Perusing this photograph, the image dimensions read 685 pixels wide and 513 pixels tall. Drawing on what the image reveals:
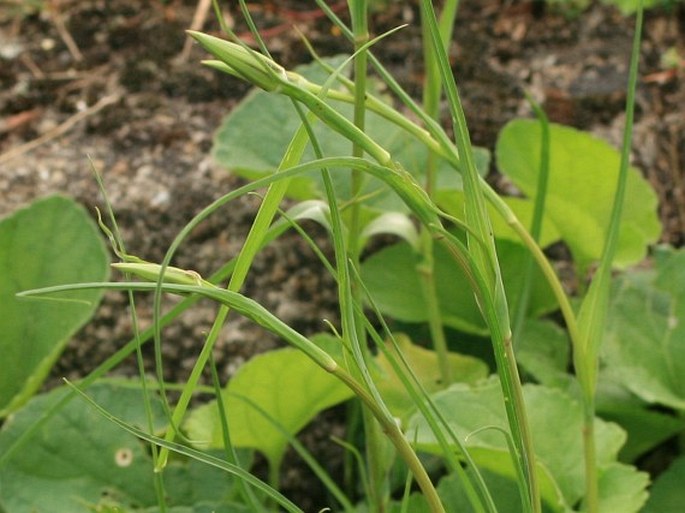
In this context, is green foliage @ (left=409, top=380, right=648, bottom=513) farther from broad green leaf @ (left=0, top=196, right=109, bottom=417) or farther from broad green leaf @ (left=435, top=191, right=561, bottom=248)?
broad green leaf @ (left=0, top=196, right=109, bottom=417)

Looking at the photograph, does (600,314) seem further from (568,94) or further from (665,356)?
(568,94)

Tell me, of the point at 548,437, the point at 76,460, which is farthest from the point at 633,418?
the point at 76,460

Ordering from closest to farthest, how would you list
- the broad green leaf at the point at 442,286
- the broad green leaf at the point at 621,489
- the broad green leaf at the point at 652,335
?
the broad green leaf at the point at 621,489 < the broad green leaf at the point at 652,335 < the broad green leaf at the point at 442,286

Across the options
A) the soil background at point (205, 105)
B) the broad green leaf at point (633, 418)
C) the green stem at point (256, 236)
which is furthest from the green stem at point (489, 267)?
the soil background at point (205, 105)

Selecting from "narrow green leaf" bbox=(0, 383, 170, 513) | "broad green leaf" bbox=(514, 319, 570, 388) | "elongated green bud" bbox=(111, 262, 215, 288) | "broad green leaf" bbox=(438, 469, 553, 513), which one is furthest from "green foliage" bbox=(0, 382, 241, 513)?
"elongated green bud" bbox=(111, 262, 215, 288)

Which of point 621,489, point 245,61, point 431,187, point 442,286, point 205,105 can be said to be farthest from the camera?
point 205,105

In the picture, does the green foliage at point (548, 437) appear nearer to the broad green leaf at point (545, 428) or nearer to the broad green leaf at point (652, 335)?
the broad green leaf at point (545, 428)

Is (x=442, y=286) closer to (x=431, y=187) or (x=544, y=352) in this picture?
(x=544, y=352)
